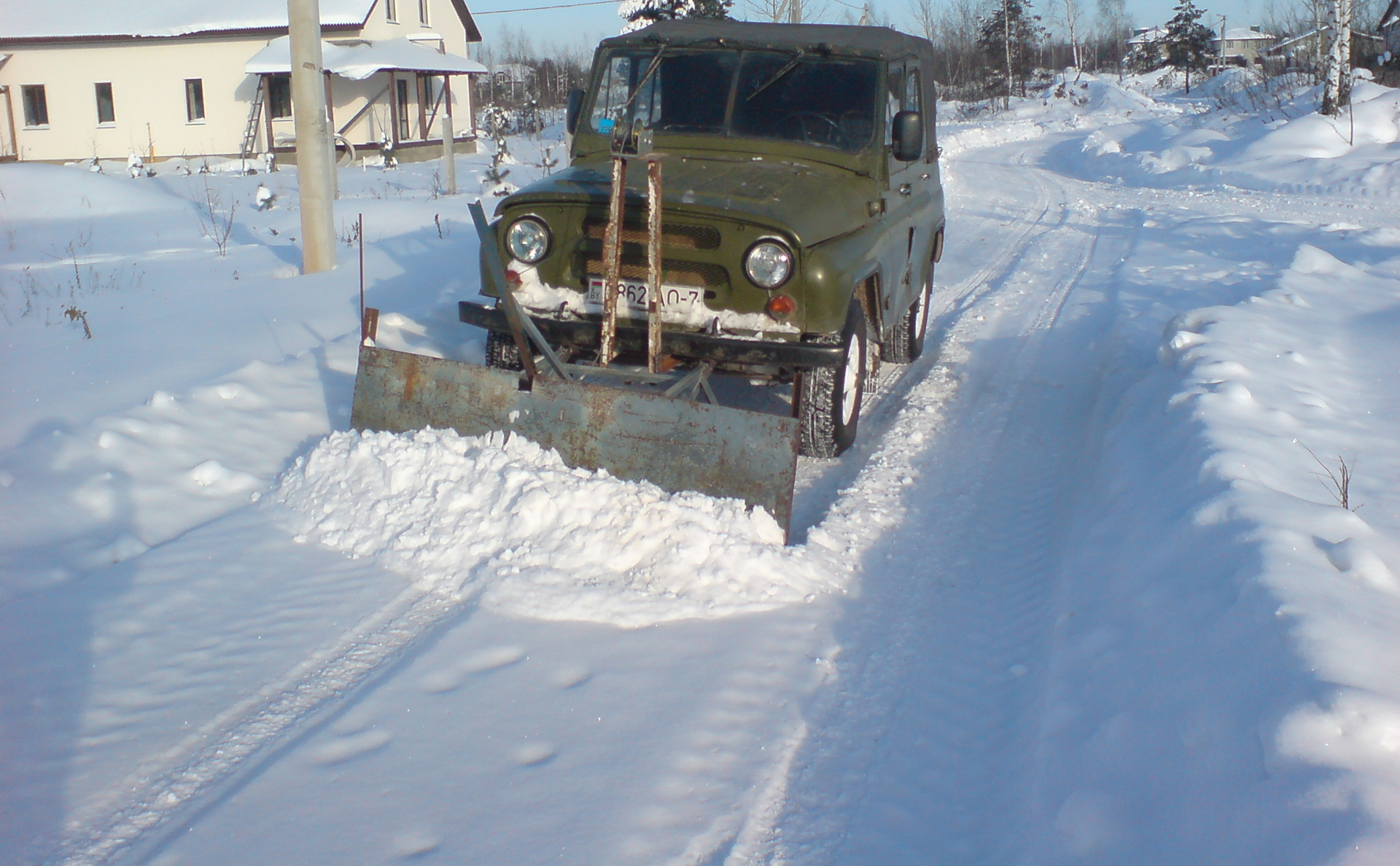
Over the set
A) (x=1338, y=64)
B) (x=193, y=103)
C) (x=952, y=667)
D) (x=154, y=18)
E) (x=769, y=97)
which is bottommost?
(x=952, y=667)

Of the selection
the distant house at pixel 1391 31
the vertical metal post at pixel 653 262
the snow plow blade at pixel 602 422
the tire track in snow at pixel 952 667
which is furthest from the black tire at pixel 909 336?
the distant house at pixel 1391 31

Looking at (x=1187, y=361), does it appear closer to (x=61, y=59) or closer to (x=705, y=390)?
(x=705, y=390)

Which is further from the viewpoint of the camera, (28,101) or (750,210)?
(28,101)

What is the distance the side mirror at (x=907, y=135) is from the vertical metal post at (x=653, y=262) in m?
1.64

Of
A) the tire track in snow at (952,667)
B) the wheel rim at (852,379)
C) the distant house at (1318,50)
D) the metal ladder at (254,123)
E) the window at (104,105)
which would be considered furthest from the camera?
the window at (104,105)

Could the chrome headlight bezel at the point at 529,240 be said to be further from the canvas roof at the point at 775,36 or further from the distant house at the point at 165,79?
the distant house at the point at 165,79

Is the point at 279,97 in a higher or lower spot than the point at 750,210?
higher

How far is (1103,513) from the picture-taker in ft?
14.5

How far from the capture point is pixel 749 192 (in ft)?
15.8

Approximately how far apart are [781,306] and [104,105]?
100 ft

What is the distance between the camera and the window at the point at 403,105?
31.4 metres

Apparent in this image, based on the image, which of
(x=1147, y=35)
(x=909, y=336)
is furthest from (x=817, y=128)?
(x=1147, y=35)

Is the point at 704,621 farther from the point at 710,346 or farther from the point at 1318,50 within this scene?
the point at 1318,50

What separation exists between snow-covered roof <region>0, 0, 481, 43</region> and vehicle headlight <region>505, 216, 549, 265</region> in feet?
84.7
